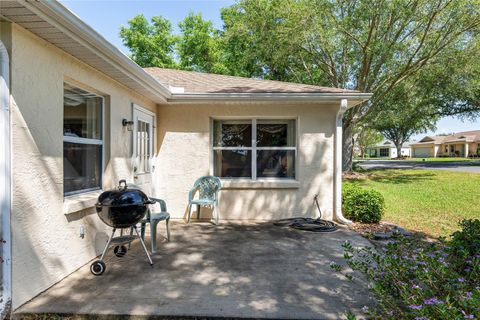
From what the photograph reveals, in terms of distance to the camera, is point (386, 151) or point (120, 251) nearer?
point (120, 251)

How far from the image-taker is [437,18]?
11.5m

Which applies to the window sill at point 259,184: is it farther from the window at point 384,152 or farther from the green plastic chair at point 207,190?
the window at point 384,152

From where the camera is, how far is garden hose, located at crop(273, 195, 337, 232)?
6004mm

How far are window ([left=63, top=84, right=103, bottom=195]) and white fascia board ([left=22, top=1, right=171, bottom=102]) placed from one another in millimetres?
665

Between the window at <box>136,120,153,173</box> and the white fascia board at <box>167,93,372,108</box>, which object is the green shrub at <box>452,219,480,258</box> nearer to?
the white fascia board at <box>167,93,372,108</box>

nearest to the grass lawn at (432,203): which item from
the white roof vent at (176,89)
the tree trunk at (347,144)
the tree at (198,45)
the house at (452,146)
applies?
the tree trunk at (347,144)

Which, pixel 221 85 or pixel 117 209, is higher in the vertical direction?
pixel 221 85

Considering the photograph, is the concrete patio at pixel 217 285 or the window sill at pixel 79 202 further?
the window sill at pixel 79 202

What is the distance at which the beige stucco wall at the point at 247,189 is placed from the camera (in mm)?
6852

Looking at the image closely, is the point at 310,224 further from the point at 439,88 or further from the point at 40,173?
the point at 439,88

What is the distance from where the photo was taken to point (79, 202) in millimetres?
3889

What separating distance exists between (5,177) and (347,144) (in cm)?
1464

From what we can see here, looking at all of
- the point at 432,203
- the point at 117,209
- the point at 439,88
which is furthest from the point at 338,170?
the point at 439,88

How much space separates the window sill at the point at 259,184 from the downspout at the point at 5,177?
447cm
